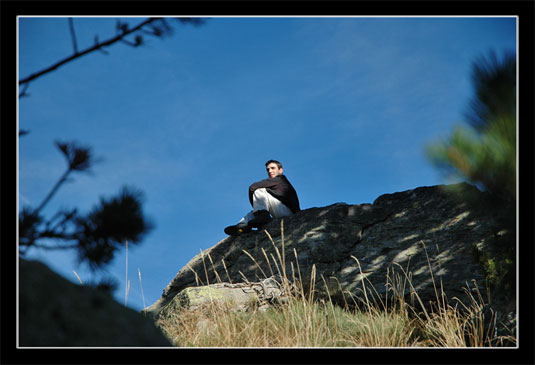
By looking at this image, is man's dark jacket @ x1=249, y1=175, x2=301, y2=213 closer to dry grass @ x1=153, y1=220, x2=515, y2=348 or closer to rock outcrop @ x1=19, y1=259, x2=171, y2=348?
dry grass @ x1=153, y1=220, x2=515, y2=348

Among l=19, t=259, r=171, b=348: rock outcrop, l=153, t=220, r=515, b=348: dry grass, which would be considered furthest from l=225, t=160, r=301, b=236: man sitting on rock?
l=19, t=259, r=171, b=348: rock outcrop

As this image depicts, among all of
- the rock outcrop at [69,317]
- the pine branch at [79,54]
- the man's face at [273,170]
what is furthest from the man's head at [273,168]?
the rock outcrop at [69,317]

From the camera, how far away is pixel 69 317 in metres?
1.69

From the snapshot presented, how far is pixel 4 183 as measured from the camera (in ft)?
6.34

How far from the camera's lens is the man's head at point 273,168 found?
654 centimetres

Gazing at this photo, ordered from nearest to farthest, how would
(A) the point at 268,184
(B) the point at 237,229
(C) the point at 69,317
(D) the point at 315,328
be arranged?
1. (C) the point at 69,317
2. (D) the point at 315,328
3. (B) the point at 237,229
4. (A) the point at 268,184

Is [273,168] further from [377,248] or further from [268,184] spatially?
[377,248]

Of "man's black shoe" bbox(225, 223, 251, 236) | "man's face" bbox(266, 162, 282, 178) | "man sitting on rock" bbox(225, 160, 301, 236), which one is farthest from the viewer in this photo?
"man's face" bbox(266, 162, 282, 178)

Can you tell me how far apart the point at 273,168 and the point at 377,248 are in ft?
7.41

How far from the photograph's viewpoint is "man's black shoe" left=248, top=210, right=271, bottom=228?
5.55m

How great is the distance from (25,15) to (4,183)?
2.43 feet

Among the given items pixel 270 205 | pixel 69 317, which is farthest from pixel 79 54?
pixel 270 205

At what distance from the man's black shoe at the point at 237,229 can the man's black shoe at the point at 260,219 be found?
0.20 ft

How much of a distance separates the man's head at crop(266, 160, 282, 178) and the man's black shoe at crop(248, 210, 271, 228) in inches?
37.8
